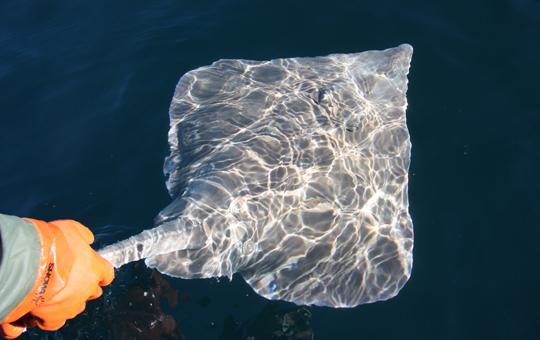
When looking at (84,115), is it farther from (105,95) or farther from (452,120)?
(452,120)

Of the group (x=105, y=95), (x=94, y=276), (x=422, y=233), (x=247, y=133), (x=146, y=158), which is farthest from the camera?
(x=105, y=95)

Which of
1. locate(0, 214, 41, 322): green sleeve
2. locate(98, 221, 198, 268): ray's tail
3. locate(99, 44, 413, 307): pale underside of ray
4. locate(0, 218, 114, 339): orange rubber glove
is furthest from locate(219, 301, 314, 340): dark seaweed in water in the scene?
locate(0, 214, 41, 322): green sleeve

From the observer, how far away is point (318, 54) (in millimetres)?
8594

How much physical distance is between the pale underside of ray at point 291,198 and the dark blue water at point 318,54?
0.80 m

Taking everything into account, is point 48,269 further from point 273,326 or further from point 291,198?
point 273,326

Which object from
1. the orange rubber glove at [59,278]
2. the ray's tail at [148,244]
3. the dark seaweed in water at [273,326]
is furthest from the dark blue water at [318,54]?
the orange rubber glove at [59,278]

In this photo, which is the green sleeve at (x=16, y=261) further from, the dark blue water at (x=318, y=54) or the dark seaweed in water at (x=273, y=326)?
the dark seaweed in water at (x=273, y=326)

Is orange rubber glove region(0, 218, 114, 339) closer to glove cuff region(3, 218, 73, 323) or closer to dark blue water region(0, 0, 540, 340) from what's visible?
glove cuff region(3, 218, 73, 323)

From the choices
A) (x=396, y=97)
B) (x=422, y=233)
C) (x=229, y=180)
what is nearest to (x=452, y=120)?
(x=396, y=97)

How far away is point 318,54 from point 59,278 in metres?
7.83

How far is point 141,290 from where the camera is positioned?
5031 millimetres

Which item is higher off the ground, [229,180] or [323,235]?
[229,180]

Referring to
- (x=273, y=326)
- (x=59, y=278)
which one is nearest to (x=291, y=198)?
(x=273, y=326)

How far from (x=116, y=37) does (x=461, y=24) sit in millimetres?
9961
